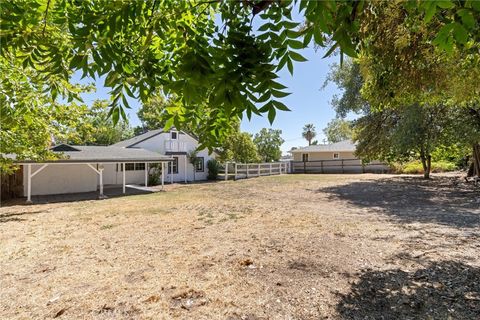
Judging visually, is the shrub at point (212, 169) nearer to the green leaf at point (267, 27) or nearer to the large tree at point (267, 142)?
the large tree at point (267, 142)

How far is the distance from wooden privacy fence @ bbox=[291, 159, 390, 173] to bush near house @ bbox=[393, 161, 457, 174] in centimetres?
170

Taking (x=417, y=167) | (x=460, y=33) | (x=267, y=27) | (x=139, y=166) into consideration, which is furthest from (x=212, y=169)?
(x=460, y=33)

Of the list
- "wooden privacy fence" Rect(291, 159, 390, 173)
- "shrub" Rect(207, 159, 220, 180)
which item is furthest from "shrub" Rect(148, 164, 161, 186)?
"wooden privacy fence" Rect(291, 159, 390, 173)

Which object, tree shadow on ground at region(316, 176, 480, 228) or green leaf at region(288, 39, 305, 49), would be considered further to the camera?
tree shadow on ground at region(316, 176, 480, 228)

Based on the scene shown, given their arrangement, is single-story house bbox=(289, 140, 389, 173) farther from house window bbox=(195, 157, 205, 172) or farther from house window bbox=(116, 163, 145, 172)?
house window bbox=(116, 163, 145, 172)

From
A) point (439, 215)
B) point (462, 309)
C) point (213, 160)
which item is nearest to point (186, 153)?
point (213, 160)

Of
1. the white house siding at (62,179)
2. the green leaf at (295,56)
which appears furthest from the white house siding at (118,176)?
the green leaf at (295,56)

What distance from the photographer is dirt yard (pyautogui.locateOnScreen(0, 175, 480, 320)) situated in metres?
3.39

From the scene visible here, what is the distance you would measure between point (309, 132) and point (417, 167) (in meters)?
43.4

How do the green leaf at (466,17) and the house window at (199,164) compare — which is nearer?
the green leaf at (466,17)

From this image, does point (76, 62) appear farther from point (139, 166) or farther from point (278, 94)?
point (139, 166)

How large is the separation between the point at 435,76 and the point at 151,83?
18.9ft

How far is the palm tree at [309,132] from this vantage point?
71.0 metres

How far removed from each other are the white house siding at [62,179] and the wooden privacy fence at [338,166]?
22642 mm
